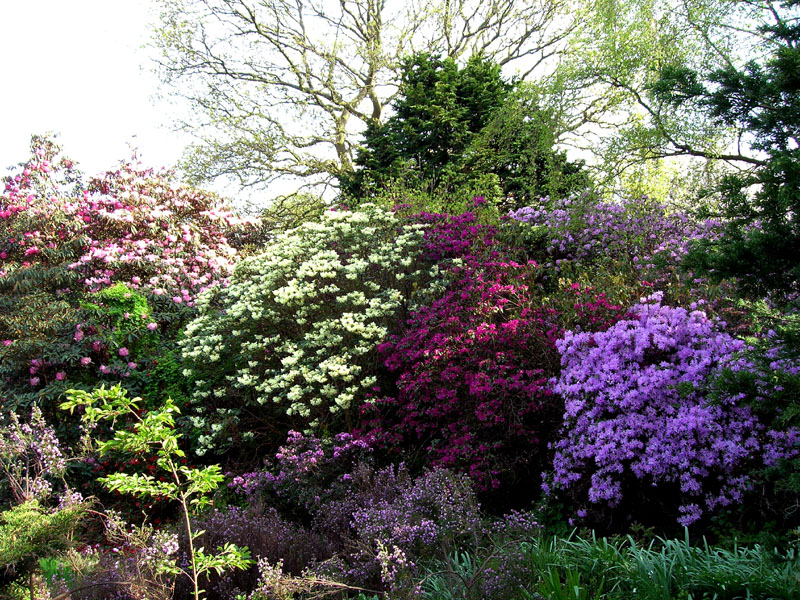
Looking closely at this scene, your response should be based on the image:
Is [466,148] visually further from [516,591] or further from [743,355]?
[516,591]

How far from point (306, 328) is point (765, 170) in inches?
173

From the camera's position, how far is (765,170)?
112 inches

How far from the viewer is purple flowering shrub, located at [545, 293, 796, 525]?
11.8 ft

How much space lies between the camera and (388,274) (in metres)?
6.57

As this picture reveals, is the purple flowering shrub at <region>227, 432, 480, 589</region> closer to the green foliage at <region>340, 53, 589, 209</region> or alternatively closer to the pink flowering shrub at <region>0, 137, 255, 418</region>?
the pink flowering shrub at <region>0, 137, 255, 418</region>

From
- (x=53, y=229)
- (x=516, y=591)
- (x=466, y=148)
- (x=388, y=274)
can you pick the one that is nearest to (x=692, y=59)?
(x=466, y=148)

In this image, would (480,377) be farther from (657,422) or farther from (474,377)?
(657,422)

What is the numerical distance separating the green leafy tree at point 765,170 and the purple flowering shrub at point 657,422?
29.2 inches

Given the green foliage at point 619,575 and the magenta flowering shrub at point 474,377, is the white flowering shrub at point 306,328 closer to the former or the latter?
the magenta flowering shrub at point 474,377

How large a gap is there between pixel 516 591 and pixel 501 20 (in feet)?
55.3

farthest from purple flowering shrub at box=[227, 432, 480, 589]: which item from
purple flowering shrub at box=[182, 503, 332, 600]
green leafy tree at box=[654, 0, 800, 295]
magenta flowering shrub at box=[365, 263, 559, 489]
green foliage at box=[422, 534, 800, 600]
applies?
green leafy tree at box=[654, 0, 800, 295]

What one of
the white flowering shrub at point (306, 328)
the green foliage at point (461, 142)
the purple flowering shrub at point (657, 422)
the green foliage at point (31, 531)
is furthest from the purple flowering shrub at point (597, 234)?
the green foliage at point (31, 531)

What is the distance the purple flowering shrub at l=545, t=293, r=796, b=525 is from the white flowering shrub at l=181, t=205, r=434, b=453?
6.34 feet

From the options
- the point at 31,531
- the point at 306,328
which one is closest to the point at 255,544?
the point at 31,531
